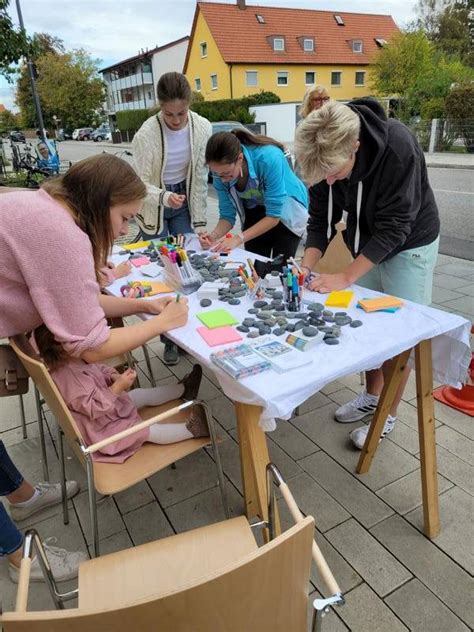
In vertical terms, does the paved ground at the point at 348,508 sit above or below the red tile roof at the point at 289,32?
below

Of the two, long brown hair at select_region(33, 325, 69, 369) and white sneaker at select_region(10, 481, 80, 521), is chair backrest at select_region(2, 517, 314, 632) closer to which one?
long brown hair at select_region(33, 325, 69, 369)

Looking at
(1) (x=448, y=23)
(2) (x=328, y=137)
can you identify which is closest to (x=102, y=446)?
(2) (x=328, y=137)

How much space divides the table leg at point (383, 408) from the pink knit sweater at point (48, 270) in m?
1.13

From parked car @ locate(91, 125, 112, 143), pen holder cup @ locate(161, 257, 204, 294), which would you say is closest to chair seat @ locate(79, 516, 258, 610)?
pen holder cup @ locate(161, 257, 204, 294)

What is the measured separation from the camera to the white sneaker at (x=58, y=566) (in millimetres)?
1654

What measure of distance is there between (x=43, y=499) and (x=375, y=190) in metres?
1.92

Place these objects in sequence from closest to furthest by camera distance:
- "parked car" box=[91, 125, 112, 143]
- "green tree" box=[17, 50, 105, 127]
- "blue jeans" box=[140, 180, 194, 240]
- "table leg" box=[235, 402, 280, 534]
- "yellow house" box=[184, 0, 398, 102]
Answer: "table leg" box=[235, 402, 280, 534], "blue jeans" box=[140, 180, 194, 240], "yellow house" box=[184, 0, 398, 102], "green tree" box=[17, 50, 105, 127], "parked car" box=[91, 125, 112, 143]

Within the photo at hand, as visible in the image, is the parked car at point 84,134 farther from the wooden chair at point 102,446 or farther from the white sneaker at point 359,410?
the wooden chair at point 102,446

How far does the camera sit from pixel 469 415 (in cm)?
241

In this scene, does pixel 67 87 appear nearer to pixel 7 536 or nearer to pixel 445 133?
pixel 445 133

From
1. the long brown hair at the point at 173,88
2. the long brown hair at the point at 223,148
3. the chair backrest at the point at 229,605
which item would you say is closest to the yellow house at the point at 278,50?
the long brown hair at the point at 173,88

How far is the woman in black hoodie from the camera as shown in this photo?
1.62 metres

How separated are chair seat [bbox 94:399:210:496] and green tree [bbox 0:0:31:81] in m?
7.07

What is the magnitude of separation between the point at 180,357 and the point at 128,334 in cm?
173
